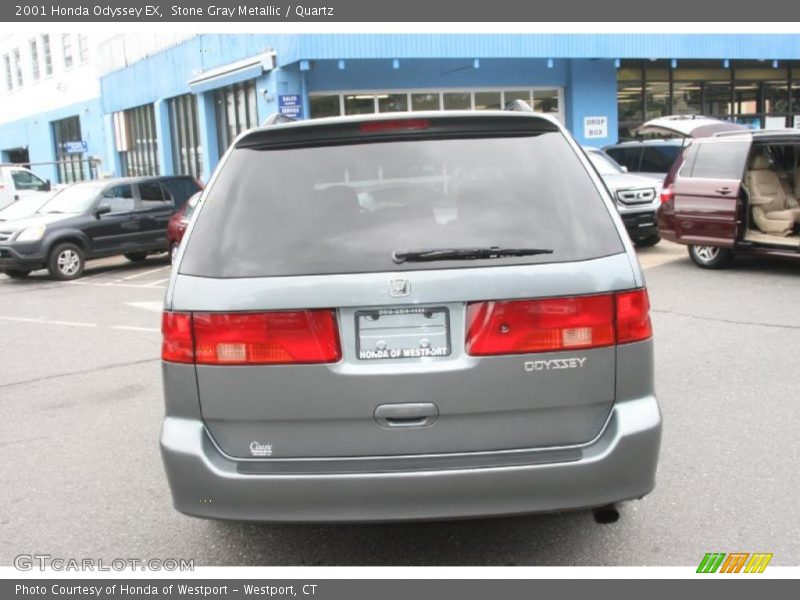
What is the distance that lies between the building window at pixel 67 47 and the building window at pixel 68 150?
7.33 ft

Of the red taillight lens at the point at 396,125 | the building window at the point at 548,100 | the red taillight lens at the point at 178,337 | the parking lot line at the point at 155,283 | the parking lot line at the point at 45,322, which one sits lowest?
the parking lot line at the point at 155,283

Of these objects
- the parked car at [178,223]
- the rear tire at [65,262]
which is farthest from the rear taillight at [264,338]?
the rear tire at [65,262]

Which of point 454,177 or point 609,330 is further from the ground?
point 454,177

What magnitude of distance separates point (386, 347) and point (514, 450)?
1.95 feet

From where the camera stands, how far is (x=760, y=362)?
6.66 metres

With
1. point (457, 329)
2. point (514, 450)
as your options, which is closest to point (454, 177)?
point (457, 329)

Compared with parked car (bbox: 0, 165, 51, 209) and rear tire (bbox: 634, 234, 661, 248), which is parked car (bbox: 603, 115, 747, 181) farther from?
parked car (bbox: 0, 165, 51, 209)

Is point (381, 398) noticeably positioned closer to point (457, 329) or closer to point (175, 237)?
point (457, 329)

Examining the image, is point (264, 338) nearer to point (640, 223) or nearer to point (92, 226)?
point (640, 223)

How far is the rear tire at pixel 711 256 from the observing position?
11.2 meters

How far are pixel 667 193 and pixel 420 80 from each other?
33.2ft

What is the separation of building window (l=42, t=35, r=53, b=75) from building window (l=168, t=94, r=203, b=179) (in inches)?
492

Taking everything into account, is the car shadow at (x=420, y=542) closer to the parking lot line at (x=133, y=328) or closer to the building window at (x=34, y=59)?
the parking lot line at (x=133, y=328)

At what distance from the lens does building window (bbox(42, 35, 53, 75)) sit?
3591 centimetres
